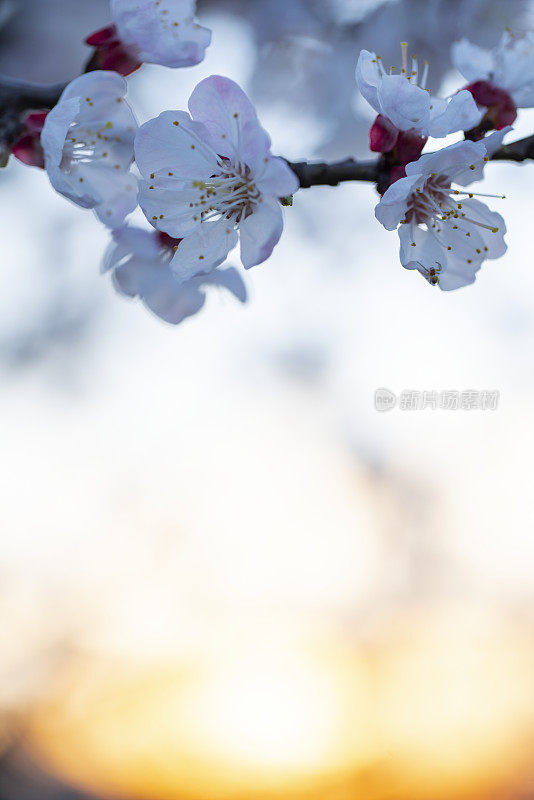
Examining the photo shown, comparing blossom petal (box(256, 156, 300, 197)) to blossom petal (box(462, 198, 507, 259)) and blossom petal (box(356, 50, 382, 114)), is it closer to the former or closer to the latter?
blossom petal (box(356, 50, 382, 114))

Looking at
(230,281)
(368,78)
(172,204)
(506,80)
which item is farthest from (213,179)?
(506,80)

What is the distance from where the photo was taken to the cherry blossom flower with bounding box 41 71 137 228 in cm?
71

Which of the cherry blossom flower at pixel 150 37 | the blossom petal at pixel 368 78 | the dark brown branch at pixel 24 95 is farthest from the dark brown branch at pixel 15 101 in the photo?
the blossom petal at pixel 368 78

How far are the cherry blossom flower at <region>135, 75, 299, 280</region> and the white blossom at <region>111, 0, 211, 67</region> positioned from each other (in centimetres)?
20

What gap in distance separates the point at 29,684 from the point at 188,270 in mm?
5744

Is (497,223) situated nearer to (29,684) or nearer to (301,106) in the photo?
(301,106)

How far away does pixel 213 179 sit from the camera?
73 centimetres

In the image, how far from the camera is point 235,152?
0.68 meters

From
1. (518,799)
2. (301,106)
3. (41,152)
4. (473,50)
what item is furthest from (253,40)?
(518,799)

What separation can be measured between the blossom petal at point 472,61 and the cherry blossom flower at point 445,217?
25cm

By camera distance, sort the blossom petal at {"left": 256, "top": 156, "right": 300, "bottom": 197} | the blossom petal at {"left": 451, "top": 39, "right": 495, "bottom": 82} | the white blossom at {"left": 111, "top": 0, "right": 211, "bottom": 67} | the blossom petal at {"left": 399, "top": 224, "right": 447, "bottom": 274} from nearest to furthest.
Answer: the blossom petal at {"left": 256, "top": 156, "right": 300, "bottom": 197}, the blossom petal at {"left": 399, "top": 224, "right": 447, "bottom": 274}, the white blossom at {"left": 111, "top": 0, "right": 211, "bottom": 67}, the blossom petal at {"left": 451, "top": 39, "right": 495, "bottom": 82}

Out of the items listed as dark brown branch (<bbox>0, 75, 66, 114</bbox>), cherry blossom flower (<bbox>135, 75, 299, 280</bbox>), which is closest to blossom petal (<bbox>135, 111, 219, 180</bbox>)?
cherry blossom flower (<bbox>135, 75, 299, 280</bbox>)

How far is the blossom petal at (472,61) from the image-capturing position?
3.03ft

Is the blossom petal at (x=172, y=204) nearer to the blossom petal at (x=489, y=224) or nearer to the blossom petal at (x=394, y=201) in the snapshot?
the blossom petal at (x=394, y=201)
